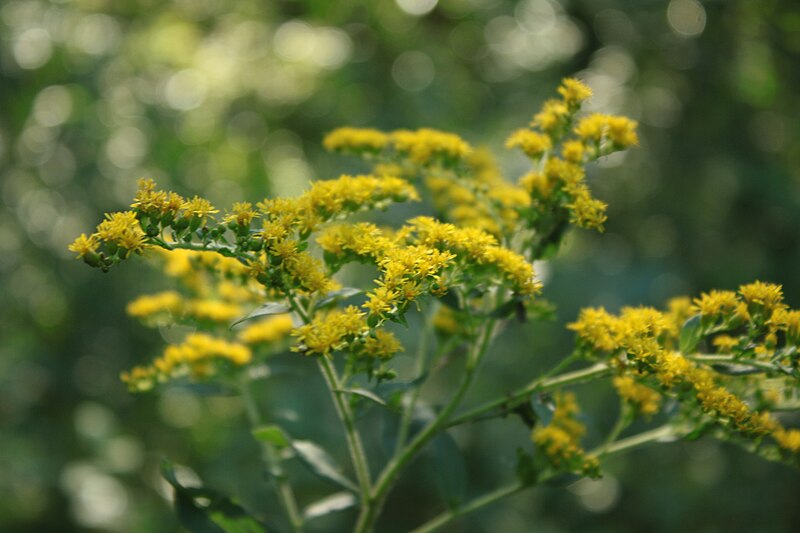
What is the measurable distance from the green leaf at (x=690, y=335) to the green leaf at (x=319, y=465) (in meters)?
0.62

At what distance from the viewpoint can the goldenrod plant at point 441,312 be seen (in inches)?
46.7

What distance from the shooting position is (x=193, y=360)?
1.49 m

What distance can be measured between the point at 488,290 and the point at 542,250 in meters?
0.15

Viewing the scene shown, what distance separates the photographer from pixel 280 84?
15.3 ft

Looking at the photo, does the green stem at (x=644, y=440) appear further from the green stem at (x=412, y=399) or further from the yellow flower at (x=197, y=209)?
the yellow flower at (x=197, y=209)

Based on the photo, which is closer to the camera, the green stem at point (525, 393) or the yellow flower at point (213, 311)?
the green stem at point (525, 393)

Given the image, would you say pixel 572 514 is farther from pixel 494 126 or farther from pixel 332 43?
pixel 332 43

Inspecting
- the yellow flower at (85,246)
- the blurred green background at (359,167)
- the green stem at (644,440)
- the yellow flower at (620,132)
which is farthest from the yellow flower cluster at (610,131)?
the blurred green background at (359,167)

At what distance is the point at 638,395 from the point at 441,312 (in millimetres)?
405

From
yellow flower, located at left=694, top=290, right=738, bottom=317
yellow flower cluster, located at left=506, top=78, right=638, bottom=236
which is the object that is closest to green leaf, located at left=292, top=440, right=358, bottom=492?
yellow flower cluster, located at left=506, top=78, right=638, bottom=236

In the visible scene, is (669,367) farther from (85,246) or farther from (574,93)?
(85,246)

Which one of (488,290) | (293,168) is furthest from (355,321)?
(293,168)

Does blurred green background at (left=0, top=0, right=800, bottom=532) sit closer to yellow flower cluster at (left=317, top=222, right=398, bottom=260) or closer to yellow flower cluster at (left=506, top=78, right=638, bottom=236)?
yellow flower cluster at (left=506, top=78, right=638, bottom=236)

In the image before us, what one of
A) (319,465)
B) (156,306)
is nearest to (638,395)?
(319,465)
